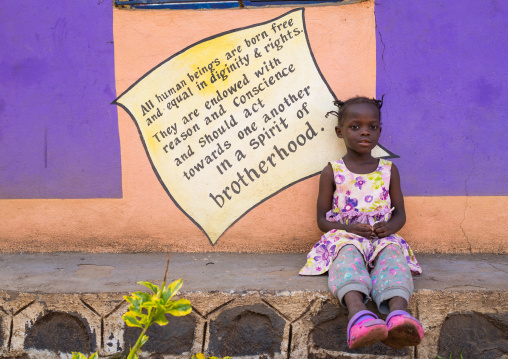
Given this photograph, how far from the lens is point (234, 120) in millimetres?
2574

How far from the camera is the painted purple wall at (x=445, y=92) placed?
2490mm

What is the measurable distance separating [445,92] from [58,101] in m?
2.19

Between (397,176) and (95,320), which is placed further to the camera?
(397,176)

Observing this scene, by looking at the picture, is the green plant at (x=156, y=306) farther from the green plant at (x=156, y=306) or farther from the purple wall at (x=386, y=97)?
the purple wall at (x=386, y=97)

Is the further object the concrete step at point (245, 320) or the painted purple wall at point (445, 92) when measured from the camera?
the painted purple wall at point (445, 92)

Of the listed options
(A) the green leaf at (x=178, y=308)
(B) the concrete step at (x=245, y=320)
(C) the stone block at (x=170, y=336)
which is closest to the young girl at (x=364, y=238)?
(B) the concrete step at (x=245, y=320)

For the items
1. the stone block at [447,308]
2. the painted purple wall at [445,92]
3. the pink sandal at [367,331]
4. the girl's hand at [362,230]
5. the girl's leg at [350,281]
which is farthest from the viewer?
the painted purple wall at [445,92]

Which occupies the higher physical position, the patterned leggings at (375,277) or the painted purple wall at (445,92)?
the painted purple wall at (445,92)

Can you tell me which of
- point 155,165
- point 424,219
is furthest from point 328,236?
point 155,165

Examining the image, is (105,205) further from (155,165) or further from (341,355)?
(341,355)

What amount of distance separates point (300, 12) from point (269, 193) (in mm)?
1027

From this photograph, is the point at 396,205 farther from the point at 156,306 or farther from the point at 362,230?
the point at 156,306

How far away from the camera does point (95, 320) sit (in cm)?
200

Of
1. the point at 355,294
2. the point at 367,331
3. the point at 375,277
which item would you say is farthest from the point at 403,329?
the point at 375,277
